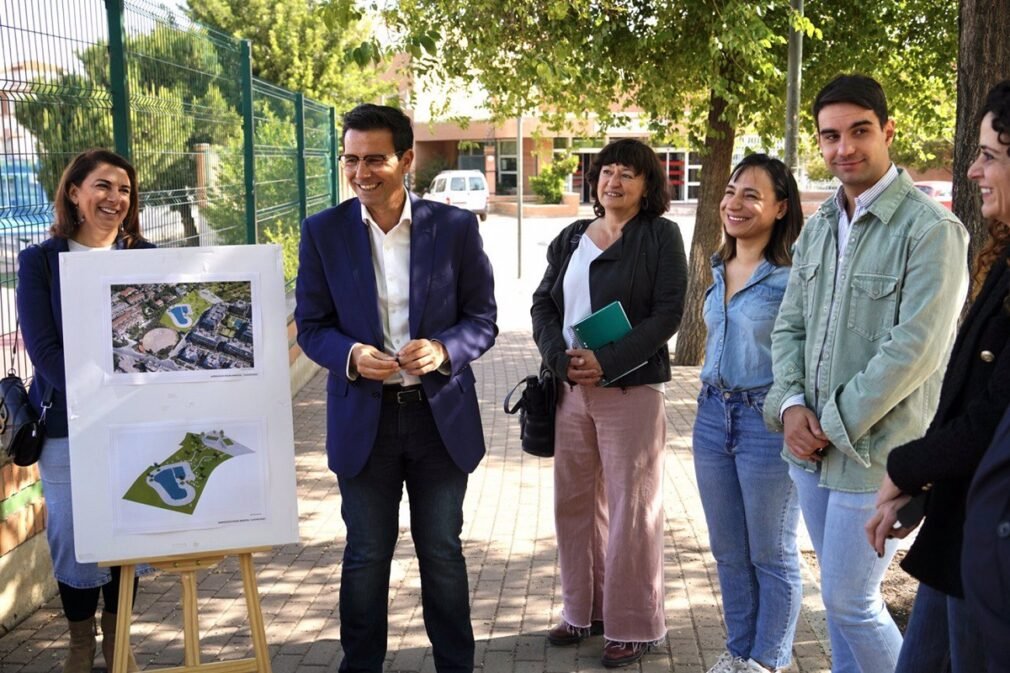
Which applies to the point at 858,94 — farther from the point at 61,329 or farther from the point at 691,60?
the point at 691,60

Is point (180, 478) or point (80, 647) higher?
point (180, 478)

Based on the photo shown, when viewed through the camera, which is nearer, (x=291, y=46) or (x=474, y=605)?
(x=474, y=605)

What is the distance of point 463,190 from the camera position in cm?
4466

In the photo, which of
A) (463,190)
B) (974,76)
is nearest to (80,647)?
(974,76)

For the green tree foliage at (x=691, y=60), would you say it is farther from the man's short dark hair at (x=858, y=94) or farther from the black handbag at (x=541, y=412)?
the man's short dark hair at (x=858, y=94)

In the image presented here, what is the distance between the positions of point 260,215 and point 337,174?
6.83 meters

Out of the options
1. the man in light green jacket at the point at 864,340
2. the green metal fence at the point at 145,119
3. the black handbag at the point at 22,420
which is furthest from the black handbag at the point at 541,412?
the green metal fence at the point at 145,119

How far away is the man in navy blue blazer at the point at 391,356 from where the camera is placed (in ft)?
13.4

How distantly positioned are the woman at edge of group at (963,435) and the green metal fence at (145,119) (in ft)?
13.3

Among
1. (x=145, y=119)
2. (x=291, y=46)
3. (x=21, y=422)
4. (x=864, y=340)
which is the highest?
(x=291, y=46)

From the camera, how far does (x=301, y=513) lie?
7410 mm

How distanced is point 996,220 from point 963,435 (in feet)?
1.73

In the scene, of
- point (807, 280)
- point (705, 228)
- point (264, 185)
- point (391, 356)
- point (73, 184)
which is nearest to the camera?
point (807, 280)

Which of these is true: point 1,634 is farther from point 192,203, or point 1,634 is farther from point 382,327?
point 192,203
